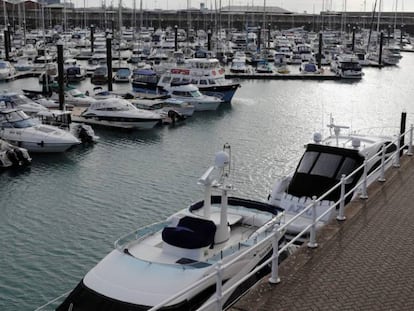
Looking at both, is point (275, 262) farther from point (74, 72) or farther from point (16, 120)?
point (74, 72)

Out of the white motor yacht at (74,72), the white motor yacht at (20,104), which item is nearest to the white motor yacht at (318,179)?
the white motor yacht at (20,104)

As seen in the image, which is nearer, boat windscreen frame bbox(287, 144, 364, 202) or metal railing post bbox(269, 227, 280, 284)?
metal railing post bbox(269, 227, 280, 284)

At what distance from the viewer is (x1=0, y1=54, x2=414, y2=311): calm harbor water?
20.1m

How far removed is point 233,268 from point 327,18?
509 ft

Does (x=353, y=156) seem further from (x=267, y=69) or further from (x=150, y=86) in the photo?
(x=267, y=69)

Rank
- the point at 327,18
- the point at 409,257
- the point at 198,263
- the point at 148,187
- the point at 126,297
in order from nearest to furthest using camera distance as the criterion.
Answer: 1. the point at 409,257
2. the point at 126,297
3. the point at 198,263
4. the point at 148,187
5. the point at 327,18

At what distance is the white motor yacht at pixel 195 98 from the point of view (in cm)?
5156

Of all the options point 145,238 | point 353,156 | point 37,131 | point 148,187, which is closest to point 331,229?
point 145,238

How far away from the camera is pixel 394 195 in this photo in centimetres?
1449

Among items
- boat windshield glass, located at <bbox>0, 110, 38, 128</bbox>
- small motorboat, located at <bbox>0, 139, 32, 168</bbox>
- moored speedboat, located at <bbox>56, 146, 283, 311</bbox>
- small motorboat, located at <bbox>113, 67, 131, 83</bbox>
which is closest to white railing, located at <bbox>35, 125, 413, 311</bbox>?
moored speedboat, located at <bbox>56, 146, 283, 311</bbox>

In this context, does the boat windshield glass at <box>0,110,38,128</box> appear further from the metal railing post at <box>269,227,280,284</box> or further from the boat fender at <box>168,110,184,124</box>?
the metal railing post at <box>269,227,280,284</box>

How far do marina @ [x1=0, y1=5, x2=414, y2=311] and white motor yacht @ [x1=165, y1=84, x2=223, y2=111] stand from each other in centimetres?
12

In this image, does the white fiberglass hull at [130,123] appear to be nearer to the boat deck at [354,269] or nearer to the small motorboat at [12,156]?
the small motorboat at [12,156]

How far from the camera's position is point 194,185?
1155 inches
